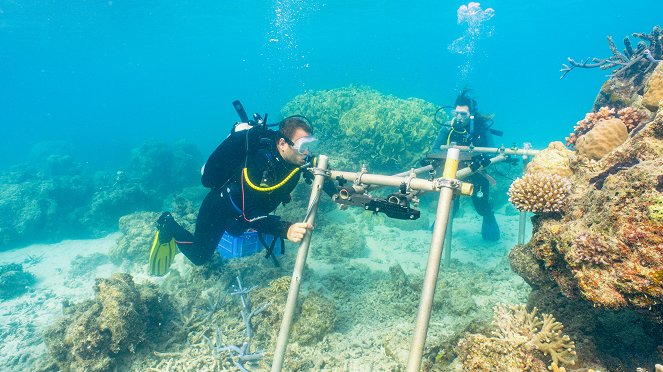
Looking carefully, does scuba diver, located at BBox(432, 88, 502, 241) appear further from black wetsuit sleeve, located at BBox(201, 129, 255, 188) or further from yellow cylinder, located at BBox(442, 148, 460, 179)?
yellow cylinder, located at BBox(442, 148, 460, 179)

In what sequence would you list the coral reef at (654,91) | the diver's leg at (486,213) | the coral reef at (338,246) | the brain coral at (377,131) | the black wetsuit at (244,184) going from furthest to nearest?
the brain coral at (377,131) < the diver's leg at (486,213) < the coral reef at (338,246) < the black wetsuit at (244,184) < the coral reef at (654,91)

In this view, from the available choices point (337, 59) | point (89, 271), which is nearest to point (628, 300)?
point (89, 271)

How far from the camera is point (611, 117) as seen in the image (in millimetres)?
4816

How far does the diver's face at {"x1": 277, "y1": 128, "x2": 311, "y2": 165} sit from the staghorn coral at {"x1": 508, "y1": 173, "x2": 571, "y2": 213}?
2.80 m

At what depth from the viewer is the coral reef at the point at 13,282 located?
9753 mm

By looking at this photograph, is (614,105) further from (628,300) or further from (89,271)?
(89,271)

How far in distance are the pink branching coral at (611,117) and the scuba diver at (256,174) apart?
4191 millimetres

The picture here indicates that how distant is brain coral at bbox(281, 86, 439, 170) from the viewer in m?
11.1

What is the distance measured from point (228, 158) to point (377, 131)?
704 centimetres

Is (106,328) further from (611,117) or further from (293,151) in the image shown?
(611,117)

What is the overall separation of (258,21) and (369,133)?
61027mm

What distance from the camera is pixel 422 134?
11.5 m

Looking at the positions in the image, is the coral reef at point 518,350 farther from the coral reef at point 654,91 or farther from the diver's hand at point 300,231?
the coral reef at point 654,91

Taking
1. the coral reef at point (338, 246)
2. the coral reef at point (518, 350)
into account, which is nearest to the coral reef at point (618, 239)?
the coral reef at point (518, 350)
